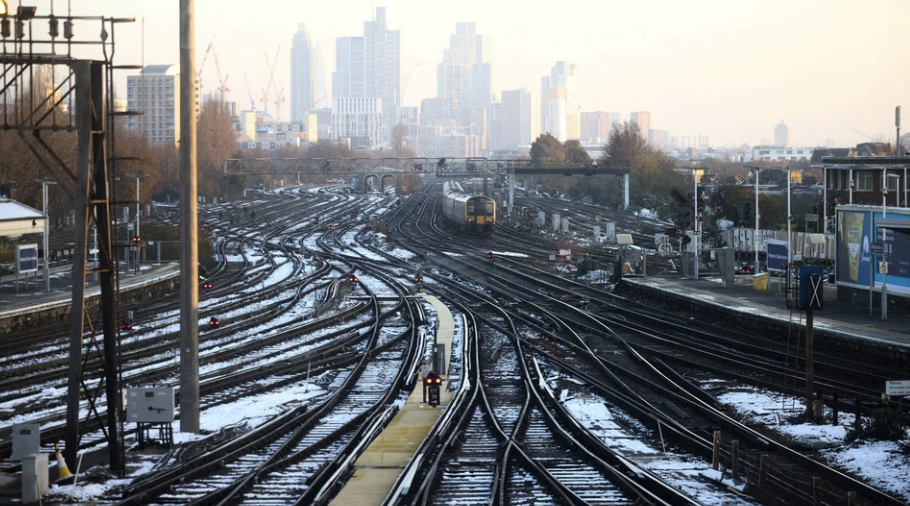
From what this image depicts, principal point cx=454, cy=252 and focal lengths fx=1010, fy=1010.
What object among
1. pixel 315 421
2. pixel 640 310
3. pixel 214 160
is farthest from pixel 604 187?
pixel 315 421

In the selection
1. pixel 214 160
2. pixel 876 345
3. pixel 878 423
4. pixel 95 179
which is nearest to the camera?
pixel 95 179

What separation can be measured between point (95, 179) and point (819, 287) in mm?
10362

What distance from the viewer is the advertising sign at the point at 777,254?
27.3 meters

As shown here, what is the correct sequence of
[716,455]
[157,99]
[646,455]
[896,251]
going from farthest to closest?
[157,99] → [896,251] → [646,455] → [716,455]

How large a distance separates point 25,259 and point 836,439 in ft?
70.6

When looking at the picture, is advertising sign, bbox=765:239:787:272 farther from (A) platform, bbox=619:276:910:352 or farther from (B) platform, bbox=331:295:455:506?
(B) platform, bbox=331:295:455:506

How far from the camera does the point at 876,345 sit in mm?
18906

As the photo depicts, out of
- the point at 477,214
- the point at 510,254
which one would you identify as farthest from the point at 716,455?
the point at 477,214

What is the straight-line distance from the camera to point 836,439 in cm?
1354

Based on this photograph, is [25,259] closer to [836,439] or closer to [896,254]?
[836,439]

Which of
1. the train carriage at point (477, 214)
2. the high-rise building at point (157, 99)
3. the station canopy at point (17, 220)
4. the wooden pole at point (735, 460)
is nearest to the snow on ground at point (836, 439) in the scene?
the wooden pole at point (735, 460)

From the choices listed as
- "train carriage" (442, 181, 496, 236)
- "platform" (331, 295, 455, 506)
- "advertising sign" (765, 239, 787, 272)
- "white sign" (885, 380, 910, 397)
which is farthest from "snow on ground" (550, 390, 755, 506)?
"train carriage" (442, 181, 496, 236)

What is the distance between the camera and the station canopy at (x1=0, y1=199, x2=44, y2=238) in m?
28.4

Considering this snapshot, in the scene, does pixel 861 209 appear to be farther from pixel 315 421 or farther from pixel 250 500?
pixel 250 500
